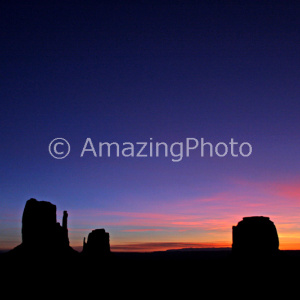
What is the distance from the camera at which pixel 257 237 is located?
58.6 m

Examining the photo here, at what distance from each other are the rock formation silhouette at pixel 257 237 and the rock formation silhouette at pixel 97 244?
86.6 ft

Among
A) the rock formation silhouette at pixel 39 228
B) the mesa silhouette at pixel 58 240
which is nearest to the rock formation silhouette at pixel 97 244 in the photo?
the mesa silhouette at pixel 58 240

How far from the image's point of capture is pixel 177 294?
52188 millimetres

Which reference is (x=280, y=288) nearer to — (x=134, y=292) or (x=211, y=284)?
(x=211, y=284)

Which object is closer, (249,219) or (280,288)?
(280,288)

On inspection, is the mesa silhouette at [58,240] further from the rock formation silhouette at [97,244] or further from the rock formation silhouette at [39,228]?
the rock formation silhouette at [97,244]

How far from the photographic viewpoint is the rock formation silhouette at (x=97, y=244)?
72000 mm

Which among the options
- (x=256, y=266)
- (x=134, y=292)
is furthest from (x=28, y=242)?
(x=256, y=266)

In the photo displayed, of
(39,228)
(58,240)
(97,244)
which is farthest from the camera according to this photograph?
(97,244)

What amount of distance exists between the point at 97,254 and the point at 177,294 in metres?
23.8

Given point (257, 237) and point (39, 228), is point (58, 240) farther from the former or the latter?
point (257, 237)

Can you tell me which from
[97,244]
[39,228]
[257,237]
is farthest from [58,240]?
[257,237]

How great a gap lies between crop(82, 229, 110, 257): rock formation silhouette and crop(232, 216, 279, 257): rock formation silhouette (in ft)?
86.6

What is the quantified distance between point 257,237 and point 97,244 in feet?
99.8
